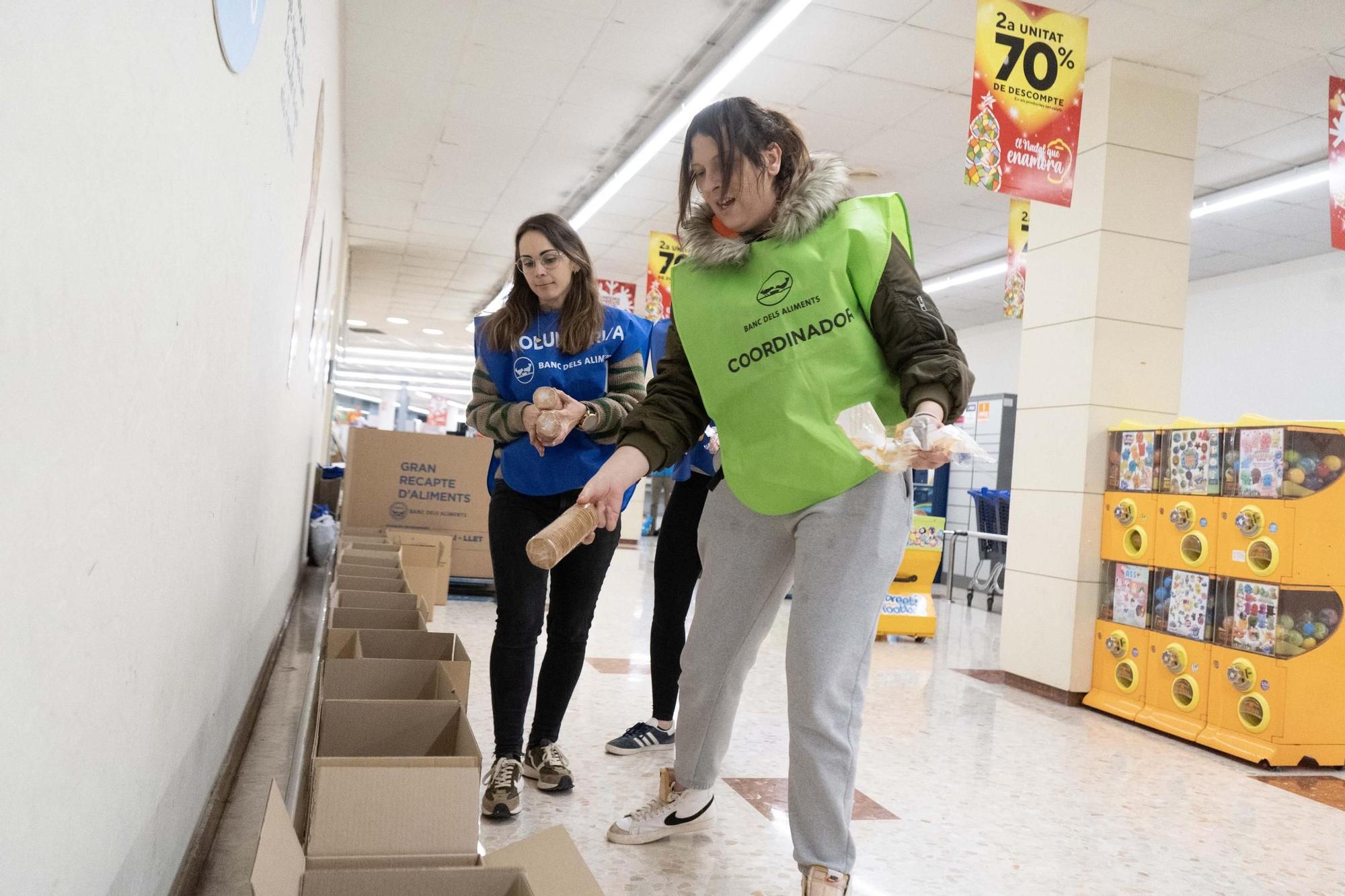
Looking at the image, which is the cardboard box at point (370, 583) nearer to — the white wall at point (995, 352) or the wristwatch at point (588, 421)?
the wristwatch at point (588, 421)

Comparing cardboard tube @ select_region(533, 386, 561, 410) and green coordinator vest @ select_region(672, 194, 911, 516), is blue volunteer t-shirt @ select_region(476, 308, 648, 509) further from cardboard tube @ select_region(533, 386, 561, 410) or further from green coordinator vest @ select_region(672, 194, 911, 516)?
green coordinator vest @ select_region(672, 194, 911, 516)

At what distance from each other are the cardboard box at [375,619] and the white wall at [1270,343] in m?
8.22

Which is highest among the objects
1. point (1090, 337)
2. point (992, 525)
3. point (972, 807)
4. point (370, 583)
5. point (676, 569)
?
point (1090, 337)

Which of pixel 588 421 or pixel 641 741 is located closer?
pixel 588 421

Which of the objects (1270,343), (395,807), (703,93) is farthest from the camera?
(1270,343)

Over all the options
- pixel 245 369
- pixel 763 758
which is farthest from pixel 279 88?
pixel 763 758

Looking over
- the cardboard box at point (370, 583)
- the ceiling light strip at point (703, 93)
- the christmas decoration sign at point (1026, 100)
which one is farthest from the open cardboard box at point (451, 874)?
the christmas decoration sign at point (1026, 100)

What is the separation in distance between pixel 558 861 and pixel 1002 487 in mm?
9904

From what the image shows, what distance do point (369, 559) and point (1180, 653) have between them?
310 centimetres

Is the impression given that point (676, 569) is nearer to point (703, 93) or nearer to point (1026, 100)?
point (1026, 100)

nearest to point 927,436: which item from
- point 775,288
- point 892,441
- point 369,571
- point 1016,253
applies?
point 892,441

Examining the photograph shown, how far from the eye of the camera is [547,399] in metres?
2.16

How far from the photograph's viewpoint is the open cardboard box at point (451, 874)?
97cm

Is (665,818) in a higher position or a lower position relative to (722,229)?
lower
